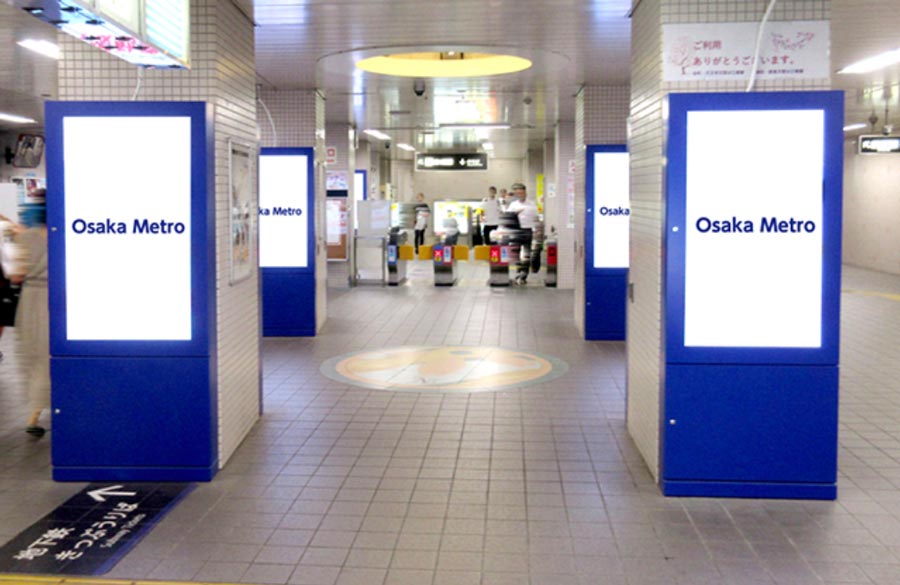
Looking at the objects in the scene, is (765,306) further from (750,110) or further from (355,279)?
(355,279)

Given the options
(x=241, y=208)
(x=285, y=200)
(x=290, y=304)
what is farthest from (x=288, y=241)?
(x=241, y=208)

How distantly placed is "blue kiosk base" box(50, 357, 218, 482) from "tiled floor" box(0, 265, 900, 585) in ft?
0.82

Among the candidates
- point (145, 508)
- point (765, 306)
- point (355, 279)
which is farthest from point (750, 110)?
point (355, 279)

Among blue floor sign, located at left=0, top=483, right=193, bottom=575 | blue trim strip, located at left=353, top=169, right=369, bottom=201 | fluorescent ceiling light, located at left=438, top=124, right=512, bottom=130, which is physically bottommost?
blue floor sign, located at left=0, top=483, right=193, bottom=575

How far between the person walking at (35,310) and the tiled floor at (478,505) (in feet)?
1.08

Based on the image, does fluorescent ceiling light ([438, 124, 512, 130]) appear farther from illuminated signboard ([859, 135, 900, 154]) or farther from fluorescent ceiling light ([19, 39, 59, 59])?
fluorescent ceiling light ([19, 39, 59, 59])

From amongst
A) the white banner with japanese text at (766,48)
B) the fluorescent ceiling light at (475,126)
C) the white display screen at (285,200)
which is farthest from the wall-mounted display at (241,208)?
the fluorescent ceiling light at (475,126)

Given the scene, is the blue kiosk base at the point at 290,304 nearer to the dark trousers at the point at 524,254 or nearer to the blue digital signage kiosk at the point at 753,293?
the blue digital signage kiosk at the point at 753,293

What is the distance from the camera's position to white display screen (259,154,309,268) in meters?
10.4

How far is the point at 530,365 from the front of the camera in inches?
338

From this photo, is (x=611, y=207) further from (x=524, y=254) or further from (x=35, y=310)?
(x=524, y=254)

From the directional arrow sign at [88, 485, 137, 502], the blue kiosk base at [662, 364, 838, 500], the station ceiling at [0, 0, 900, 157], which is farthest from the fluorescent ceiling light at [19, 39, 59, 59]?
the blue kiosk base at [662, 364, 838, 500]

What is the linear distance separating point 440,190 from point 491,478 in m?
26.0

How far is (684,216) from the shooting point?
4.62 meters
